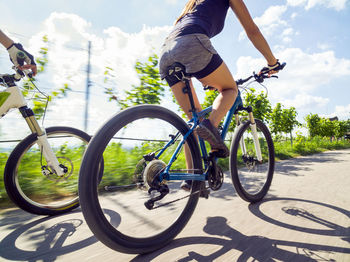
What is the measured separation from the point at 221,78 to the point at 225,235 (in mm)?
1219

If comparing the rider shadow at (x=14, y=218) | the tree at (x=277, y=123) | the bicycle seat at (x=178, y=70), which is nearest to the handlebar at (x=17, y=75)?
the rider shadow at (x=14, y=218)

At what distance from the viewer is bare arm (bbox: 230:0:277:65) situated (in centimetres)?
158

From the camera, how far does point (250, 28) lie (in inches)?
66.2

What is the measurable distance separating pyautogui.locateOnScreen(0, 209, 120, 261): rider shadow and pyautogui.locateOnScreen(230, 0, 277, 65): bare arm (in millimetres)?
1905

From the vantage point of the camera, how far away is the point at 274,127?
73.0ft

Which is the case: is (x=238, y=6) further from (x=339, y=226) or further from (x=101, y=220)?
(x=339, y=226)

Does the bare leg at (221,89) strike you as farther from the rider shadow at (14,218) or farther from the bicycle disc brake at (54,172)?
the rider shadow at (14,218)

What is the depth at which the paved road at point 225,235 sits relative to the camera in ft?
3.92

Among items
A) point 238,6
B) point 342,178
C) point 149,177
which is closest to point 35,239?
point 149,177

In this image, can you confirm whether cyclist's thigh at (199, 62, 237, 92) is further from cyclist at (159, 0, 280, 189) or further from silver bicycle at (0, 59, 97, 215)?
silver bicycle at (0, 59, 97, 215)

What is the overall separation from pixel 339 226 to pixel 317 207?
0.44 m

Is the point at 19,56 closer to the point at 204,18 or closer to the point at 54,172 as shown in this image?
the point at 54,172

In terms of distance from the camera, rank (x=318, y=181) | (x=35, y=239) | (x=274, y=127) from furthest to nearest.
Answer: (x=274, y=127), (x=318, y=181), (x=35, y=239)

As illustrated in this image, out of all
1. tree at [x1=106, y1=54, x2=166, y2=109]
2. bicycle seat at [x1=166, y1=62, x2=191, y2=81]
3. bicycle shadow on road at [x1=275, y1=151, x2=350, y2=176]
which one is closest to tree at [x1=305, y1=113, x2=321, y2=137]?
bicycle shadow on road at [x1=275, y1=151, x2=350, y2=176]
